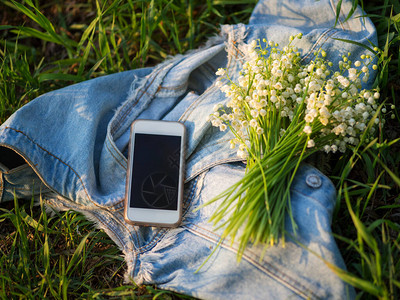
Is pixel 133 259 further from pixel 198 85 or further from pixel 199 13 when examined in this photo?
pixel 199 13

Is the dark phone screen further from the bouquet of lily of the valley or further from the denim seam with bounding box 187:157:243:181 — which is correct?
the bouquet of lily of the valley

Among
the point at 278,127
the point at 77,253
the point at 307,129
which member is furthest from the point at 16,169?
the point at 307,129

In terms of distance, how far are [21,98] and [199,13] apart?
118 centimetres

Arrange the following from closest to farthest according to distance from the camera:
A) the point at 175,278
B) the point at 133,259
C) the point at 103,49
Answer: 1. the point at 175,278
2. the point at 133,259
3. the point at 103,49

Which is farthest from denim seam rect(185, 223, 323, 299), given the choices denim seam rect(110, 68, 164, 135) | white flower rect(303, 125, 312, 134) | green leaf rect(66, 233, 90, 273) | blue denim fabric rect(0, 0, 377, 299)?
denim seam rect(110, 68, 164, 135)

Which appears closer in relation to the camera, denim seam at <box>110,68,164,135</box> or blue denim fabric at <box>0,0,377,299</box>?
blue denim fabric at <box>0,0,377,299</box>

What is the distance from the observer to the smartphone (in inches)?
67.0

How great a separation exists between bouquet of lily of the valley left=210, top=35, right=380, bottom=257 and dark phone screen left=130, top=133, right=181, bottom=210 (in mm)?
313

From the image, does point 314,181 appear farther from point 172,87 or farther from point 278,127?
point 172,87

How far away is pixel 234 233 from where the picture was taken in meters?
1.38

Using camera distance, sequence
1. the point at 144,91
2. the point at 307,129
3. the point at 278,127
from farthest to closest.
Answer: the point at 144,91 < the point at 278,127 < the point at 307,129

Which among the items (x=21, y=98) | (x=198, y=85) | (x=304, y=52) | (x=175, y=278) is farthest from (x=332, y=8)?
(x=21, y=98)

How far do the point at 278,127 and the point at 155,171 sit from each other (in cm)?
61

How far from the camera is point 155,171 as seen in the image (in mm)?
1774
